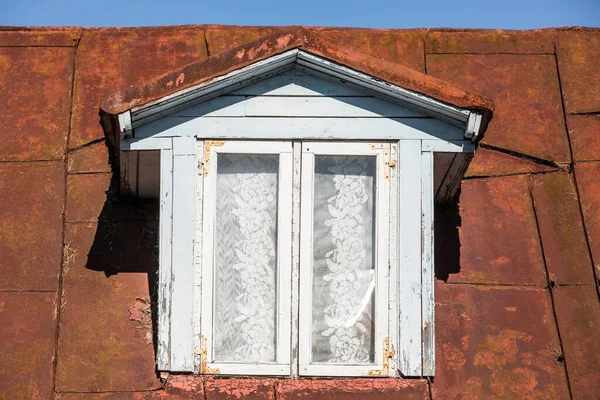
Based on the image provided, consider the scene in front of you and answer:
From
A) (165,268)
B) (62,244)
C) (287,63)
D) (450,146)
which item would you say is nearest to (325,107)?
(287,63)

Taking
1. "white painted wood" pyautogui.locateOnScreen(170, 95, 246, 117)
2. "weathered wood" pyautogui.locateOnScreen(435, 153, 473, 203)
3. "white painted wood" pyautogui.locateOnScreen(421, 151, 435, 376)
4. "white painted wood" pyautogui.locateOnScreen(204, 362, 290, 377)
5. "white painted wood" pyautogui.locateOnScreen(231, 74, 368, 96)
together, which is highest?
"white painted wood" pyautogui.locateOnScreen(231, 74, 368, 96)

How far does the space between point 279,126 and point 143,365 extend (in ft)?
4.73

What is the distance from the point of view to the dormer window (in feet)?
17.6

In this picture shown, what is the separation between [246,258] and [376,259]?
25.5 inches

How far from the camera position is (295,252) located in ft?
17.8

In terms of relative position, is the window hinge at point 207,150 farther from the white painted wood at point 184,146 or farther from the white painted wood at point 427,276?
the white painted wood at point 427,276

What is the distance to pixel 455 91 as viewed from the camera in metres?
5.44

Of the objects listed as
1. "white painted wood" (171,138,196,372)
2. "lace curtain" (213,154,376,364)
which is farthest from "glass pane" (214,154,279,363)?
"white painted wood" (171,138,196,372)

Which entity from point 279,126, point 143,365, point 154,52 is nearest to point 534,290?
point 279,126

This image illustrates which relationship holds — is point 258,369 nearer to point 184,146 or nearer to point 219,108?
point 184,146

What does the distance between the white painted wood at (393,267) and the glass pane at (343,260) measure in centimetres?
9

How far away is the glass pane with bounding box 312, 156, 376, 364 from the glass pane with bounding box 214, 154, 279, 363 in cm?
22

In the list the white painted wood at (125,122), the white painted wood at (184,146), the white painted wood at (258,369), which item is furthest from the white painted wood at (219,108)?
the white painted wood at (258,369)

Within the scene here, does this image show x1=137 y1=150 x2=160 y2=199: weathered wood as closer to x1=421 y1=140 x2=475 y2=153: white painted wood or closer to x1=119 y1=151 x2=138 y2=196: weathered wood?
x1=119 y1=151 x2=138 y2=196: weathered wood
